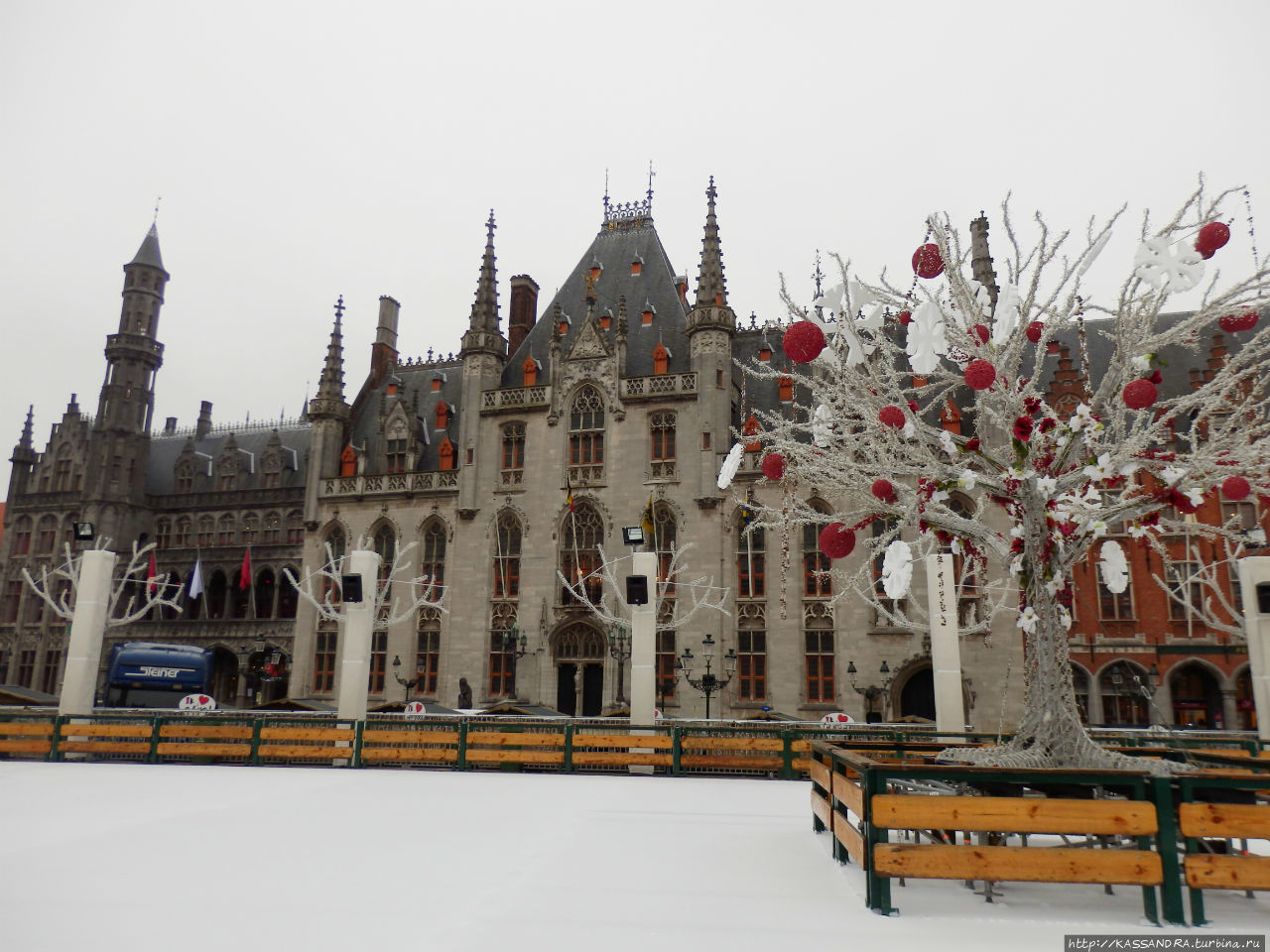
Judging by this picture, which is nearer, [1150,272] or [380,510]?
[1150,272]

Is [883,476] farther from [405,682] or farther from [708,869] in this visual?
[405,682]

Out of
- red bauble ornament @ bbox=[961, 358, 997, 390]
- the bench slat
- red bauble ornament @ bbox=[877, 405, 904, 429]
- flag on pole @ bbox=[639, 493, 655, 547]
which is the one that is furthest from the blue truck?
red bauble ornament @ bbox=[961, 358, 997, 390]

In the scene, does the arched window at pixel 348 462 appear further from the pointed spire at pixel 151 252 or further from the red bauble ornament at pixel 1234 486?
the red bauble ornament at pixel 1234 486

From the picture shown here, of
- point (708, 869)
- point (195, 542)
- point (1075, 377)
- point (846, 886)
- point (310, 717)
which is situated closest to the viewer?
point (846, 886)

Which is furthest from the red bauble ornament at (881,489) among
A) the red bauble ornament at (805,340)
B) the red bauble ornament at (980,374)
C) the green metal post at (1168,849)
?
the green metal post at (1168,849)

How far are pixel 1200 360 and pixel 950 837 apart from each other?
36.2 metres

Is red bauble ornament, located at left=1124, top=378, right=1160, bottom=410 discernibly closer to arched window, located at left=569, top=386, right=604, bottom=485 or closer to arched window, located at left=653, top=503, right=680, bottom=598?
arched window, located at left=653, top=503, right=680, bottom=598

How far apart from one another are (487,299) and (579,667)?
682 inches

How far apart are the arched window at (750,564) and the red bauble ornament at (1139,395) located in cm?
2563

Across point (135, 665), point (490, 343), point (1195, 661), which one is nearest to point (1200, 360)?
point (1195, 661)

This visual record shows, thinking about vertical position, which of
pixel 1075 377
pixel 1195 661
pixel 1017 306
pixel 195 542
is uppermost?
pixel 1075 377

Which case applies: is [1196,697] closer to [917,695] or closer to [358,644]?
[917,695]

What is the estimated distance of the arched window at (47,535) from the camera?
4447 cm

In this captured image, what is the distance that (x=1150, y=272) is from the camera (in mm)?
7785
